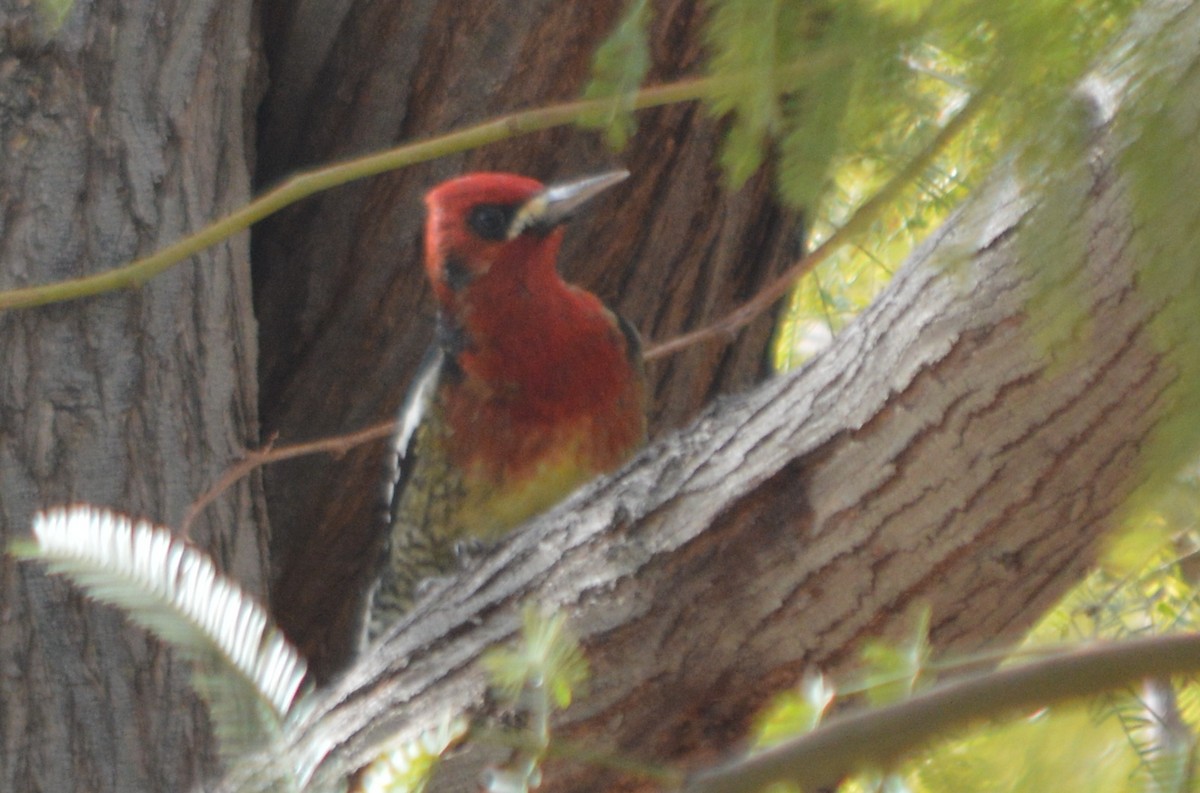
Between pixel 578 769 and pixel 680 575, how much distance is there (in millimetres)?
318

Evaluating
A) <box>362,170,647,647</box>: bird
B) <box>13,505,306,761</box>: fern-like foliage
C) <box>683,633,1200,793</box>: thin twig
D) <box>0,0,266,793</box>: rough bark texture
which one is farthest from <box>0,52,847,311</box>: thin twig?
<box>683,633,1200,793</box>: thin twig

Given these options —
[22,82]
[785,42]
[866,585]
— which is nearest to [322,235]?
[22,82]

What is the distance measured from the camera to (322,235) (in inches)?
119

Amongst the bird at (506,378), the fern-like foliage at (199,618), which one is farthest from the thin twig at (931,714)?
the bird at (506,378)

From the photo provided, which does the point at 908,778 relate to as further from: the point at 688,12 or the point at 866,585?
the point at 688,12

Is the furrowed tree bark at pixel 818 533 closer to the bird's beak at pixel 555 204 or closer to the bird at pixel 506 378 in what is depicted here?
the bird at pixel 506 378

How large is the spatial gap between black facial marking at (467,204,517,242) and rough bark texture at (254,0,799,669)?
20cm

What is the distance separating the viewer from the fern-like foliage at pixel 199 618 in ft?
4.05

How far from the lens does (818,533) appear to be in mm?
1835

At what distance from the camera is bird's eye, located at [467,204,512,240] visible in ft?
9.38

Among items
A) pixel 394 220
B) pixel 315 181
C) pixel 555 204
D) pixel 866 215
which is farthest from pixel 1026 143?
pixel 394 220

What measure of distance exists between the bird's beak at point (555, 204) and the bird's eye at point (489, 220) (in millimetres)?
17

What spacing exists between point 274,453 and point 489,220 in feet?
2.11

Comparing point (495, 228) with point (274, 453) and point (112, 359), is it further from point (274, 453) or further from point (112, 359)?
point (112, 359)
